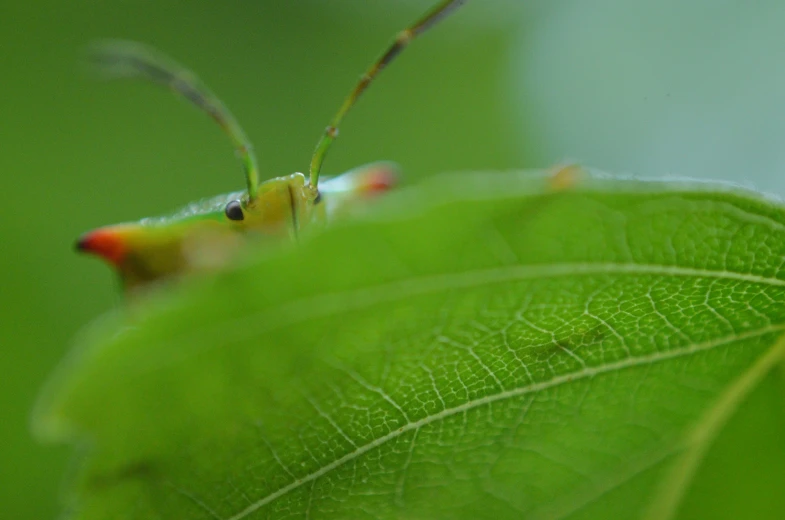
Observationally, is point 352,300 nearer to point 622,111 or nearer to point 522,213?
point 522,213

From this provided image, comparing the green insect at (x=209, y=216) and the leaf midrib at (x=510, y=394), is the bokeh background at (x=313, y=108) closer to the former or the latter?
the green insect at (x=209, y=216)

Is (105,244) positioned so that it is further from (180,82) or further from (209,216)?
(180,82)

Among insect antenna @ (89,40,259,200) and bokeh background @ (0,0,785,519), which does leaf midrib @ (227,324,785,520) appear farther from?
bokeh background @ (0,0,785,519)

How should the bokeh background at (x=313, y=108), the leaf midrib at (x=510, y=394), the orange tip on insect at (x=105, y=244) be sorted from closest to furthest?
the leaf midrib at (x=510, y=394) → the orange tip on insect at (x=105, y=244) → the bokeh background at (x=313, y=108)

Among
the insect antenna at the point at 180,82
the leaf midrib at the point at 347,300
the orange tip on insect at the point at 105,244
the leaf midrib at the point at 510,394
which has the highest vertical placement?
the insect antenna at the point at 180,82

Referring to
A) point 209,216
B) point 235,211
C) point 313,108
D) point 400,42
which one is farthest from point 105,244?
point 313,108

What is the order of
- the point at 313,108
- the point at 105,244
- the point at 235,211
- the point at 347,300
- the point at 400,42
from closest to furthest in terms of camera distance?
the point at 347,300 < the point at 400,42 < the point at 235,211 < the point at 105,244 < the point at 313,108

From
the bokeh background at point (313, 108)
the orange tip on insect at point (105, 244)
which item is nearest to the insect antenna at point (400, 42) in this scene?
the orange tip on insect at point (105, 244)

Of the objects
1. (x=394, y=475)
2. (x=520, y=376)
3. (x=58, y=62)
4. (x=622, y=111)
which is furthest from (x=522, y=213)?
(x=622, y=111)

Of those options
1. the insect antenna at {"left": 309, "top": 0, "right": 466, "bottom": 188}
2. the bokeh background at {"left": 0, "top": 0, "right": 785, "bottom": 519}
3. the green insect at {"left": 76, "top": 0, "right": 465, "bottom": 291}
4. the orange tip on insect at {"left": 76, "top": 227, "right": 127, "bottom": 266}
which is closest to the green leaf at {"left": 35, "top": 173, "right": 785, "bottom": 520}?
the insect antenna at {"left": 309, "top": 0, "right": 466, "bottom": 188}
